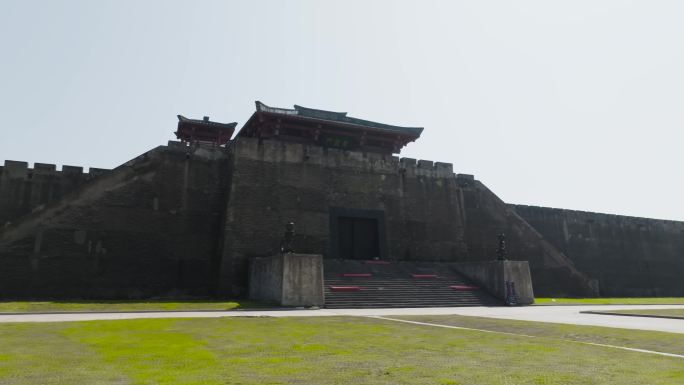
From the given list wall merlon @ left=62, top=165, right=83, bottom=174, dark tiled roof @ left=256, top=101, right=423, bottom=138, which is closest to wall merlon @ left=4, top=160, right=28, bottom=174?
wall merlon @ left=62, top=165, right=83, bottom=174

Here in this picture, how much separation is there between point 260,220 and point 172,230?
3436mm

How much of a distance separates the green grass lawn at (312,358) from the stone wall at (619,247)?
902 inches

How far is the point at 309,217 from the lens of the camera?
832 inches

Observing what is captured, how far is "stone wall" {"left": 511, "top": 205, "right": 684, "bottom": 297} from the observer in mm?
28953

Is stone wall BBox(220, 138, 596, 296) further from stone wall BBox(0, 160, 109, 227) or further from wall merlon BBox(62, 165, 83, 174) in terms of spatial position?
wall merlon BBox(62, 165, 83, 174)

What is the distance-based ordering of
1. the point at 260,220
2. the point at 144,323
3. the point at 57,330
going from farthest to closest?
the point at 260,220 → the point at 144,323 → the point at 57,330

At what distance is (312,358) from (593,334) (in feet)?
15.1

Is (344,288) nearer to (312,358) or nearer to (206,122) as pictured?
(312,358)

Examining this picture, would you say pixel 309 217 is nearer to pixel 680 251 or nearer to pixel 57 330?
pixel 57 330

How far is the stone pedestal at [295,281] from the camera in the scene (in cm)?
1515

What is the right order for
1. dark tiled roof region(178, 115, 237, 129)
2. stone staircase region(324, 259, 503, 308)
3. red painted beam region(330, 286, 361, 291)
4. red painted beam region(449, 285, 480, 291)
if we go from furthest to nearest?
1. dark tiled roof region(178, 115, 237, 129)
2. red painted beam region(449, 285, 480, 291)
3. red painted beam region(330, 286, 361, 291)
4. stone staircase region(324, 259, 503, 308)

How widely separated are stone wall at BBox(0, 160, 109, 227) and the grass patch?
1577 centimetres

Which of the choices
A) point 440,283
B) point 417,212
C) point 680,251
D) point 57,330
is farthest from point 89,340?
point 680,251

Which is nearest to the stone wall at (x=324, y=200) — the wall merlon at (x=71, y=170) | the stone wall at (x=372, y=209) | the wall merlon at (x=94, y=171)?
the stone wall at (x=372, y=209)
